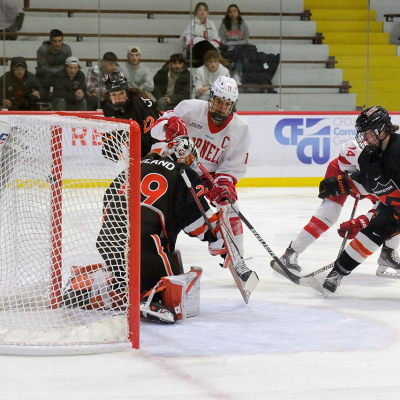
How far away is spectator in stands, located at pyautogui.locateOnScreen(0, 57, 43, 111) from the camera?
651cm

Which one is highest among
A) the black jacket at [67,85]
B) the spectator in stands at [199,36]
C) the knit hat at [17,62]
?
the spectator in stands at [199,36]

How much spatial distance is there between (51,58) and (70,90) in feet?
1.34

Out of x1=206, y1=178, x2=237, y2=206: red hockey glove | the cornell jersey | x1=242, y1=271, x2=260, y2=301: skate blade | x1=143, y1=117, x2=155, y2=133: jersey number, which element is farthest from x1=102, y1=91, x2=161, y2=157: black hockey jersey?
x1=242, y1=271, x2=260, y2=301: skate blade

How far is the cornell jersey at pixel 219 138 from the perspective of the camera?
3414 mm

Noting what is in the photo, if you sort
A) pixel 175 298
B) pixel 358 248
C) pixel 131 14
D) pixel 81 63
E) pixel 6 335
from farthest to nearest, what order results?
pixel 131 14 < pixel 81 63 < pixel 358 248 < pixel 175 298 < pixel 6 335

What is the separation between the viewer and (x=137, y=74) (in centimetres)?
688

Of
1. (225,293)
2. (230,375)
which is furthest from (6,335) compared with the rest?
(225,293)

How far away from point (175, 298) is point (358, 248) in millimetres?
897

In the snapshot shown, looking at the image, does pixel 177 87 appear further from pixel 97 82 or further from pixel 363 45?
pixel 363 45

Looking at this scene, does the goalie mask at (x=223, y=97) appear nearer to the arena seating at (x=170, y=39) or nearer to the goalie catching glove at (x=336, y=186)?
the goalie catching glove at (x=336, y=186)

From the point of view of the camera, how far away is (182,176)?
2641mm

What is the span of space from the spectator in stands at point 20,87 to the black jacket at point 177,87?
1116 millimetres

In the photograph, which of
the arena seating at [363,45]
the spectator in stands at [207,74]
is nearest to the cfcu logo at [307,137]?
the arena seating at [363,45]

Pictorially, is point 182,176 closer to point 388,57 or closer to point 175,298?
point 175,298
